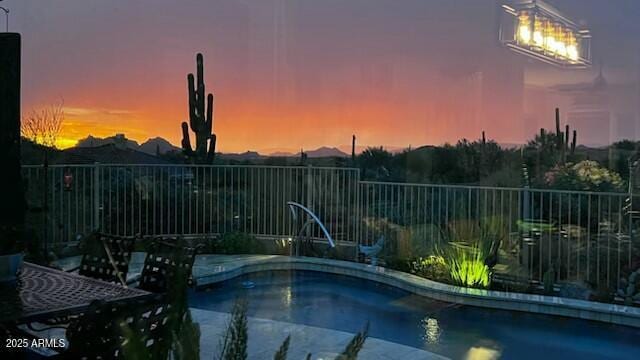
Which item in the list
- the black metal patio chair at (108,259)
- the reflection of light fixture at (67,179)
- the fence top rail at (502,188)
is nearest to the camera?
the black metal patio chair at (108,259)

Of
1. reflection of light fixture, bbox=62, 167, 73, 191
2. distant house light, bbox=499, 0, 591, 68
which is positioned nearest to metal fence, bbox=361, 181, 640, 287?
distant house light, bbox=499, 0, 591, 68

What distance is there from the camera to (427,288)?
493cm

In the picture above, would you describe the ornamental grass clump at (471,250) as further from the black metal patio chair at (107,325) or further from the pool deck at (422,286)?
the black metal patio chair at (107,325)

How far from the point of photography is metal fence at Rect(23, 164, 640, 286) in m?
3.97

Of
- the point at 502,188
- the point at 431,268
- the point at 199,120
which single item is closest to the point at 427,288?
the point at 431,268

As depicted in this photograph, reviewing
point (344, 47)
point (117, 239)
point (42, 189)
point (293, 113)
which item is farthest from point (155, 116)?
point (344, 47)

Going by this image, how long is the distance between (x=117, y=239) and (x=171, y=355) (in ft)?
6.93

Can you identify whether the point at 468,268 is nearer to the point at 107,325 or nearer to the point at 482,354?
the point at 482,354

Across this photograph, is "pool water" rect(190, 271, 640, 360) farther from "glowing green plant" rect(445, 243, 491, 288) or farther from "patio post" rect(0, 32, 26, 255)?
"patio post" rect(0, 32, 26, 255)

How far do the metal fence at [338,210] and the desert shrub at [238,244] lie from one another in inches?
3.8

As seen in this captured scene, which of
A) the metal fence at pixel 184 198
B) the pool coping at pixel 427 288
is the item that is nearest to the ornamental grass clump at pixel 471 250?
the pool coping at pixel 427 288

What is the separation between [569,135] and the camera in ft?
19.0

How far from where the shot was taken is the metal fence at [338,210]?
397cm

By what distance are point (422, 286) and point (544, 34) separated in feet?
9.00
